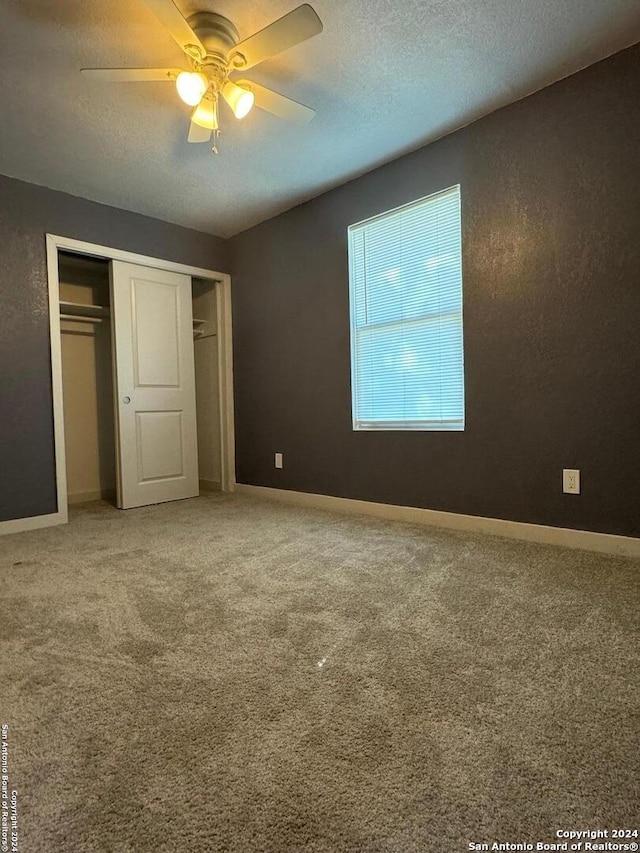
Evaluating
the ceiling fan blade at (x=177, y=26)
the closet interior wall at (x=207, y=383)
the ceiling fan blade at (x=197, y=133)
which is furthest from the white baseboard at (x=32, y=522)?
the ceiling fan blade at (x=177, y=26)

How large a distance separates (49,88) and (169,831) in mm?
2970

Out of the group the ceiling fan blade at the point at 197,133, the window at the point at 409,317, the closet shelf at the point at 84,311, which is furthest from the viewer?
the closet shelf at the point at 84,311

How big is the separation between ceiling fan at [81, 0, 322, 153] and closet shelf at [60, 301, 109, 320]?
2198 millimetres

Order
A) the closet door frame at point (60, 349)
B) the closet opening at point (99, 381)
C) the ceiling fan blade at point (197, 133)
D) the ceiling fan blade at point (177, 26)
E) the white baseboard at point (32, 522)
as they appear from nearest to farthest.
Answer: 1. the ceiling fan blade at point (177, 26)
2. the ceiling fan blade at point (197, 133)
3. the white baseboard at point (32, 522)
4. the closet door frame at point (60, 349)
5. the closet opening at point (99, 381)

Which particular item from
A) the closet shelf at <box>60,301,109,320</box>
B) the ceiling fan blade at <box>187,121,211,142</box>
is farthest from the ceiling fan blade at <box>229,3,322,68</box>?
the closet shelf at <box>60,301,109,320</box>

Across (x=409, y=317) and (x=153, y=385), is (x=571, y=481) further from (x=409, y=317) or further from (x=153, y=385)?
(x=153, y=385)

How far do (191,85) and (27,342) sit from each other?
2.14 m

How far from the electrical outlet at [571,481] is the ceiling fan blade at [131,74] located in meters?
2.61

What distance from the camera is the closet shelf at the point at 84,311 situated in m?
3.83

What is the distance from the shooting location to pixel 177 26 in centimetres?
166

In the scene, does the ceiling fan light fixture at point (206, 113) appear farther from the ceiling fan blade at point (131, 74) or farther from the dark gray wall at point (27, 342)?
the dark gray wall at point (27, 342)

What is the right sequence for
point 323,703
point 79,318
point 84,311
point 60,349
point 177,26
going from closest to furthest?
point 323,703 → point 177,26 → point 60,349 → point 79,318 → point 84,311

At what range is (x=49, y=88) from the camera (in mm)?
2184

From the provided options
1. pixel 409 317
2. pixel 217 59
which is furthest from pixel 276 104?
pixel 409 317
